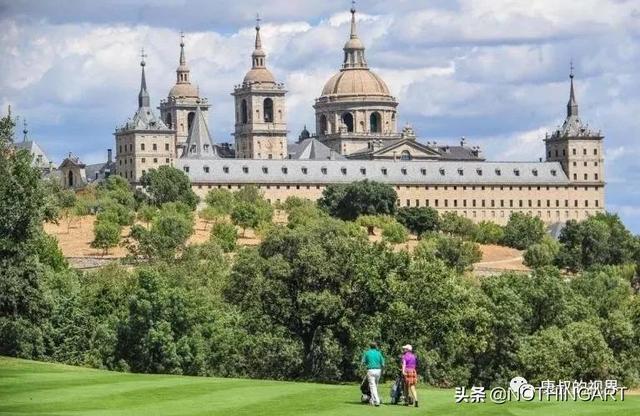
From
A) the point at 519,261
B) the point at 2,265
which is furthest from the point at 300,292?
the point at 519,261

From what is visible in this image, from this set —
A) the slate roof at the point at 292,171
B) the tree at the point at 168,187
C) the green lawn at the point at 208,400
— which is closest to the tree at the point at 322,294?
the green lawn at the point at 208,400

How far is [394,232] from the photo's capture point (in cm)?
14412

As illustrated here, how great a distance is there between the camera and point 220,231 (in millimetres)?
131250

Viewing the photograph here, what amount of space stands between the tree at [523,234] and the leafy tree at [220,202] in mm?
24071

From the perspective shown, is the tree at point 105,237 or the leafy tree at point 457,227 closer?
the tree at point 105,237

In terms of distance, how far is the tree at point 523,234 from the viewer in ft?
512

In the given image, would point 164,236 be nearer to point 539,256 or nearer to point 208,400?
point 539,256

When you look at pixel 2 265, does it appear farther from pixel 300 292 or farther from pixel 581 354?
pixel 581 354

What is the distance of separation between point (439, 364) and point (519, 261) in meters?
88.0

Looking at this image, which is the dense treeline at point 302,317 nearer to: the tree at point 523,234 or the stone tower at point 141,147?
the tree at point 523,234

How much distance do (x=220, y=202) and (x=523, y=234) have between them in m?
26.4

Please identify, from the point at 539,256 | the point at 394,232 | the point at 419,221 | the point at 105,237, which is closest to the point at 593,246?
the point at 539,256

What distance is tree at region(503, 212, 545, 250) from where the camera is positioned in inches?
6147

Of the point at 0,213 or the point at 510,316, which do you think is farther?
the point at 510,316
